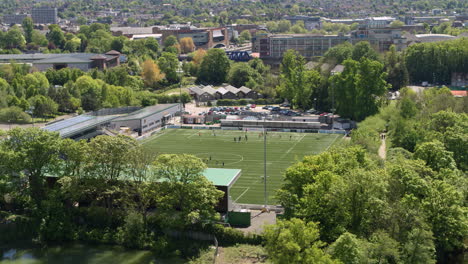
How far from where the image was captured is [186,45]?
356ft

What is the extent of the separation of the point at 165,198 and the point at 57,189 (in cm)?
593

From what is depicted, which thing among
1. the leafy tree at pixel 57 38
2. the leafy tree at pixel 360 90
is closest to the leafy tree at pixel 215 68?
the leafy tree at pixel 360 90

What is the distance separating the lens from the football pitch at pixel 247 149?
35.6m

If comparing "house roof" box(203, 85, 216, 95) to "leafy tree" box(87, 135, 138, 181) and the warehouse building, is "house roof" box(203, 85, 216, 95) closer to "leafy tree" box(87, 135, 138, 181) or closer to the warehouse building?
the warehouse building

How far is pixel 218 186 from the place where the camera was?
28953 mm

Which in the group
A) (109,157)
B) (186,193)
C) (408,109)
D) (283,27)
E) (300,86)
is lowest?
(186,193)

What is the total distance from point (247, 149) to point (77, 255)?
1996 cm

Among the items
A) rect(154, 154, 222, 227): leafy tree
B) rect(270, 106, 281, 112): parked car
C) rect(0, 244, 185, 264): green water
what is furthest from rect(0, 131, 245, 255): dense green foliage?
rect(270, 106, 281, 112): parked car

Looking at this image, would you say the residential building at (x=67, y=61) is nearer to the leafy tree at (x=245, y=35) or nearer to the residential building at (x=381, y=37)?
the residential building at (x=381, y=37)

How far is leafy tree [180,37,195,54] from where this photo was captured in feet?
355

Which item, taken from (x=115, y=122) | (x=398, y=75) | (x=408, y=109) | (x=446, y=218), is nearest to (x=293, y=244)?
(x=446, y=218)

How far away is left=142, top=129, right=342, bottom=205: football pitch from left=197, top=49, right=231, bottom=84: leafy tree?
88.3 ft

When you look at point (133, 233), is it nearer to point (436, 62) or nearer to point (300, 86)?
point (300, 86)

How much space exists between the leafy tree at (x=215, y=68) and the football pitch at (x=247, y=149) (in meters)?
26.9
